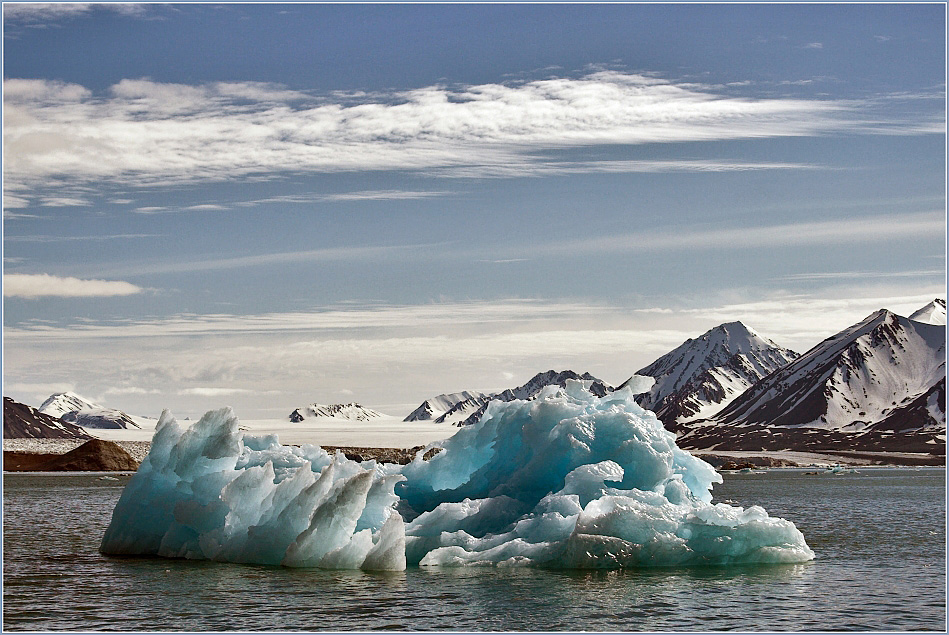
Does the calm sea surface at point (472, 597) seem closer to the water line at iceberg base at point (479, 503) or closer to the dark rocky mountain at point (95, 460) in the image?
the water line at iceberg base at point (479, 503)

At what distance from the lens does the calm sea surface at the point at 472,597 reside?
65.2ft

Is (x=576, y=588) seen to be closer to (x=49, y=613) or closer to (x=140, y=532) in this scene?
(x=49, y=613)

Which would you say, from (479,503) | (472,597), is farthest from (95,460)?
(472,597)

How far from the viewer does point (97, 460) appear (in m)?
164

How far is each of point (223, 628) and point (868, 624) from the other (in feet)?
38.6

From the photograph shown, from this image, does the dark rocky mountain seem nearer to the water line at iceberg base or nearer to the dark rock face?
the dark rock face

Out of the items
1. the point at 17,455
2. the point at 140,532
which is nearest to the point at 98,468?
the point at 17,455

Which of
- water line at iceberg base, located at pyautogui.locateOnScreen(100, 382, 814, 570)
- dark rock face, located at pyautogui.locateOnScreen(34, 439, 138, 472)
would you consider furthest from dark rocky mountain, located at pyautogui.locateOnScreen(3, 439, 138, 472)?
water line at iceberg base, located at pyautogui.locateOnScreen(100, 382, 814, 570)

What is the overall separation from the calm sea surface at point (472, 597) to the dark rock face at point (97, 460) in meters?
138

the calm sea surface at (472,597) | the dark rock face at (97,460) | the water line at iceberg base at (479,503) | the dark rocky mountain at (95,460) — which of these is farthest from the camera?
the dark rocky mountain at (95,460)

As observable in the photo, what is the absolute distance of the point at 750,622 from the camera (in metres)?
19.7

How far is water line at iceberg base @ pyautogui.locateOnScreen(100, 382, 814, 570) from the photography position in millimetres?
26172

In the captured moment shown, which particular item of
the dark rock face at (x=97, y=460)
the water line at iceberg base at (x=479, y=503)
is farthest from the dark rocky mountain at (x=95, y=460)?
the water line at iceberg base at (x=479, y=503)

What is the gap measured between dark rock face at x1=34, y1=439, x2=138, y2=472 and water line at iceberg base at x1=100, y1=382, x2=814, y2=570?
135847 millimetres
